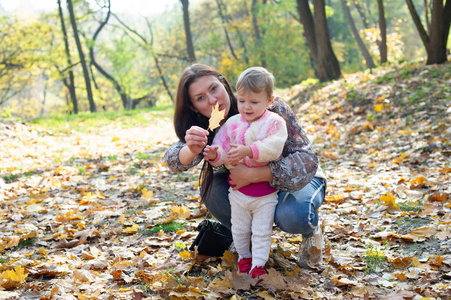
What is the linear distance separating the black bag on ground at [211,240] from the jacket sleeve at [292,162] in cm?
66

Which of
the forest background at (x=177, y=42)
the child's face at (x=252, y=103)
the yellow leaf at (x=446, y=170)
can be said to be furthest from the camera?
the forest background at (x=177, y=42)

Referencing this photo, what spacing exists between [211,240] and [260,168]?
76 centimetres

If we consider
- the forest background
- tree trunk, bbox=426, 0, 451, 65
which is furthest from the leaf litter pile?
the forest background

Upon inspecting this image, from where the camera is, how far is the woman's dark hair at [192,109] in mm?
2762

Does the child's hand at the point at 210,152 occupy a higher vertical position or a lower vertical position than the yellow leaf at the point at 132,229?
higher

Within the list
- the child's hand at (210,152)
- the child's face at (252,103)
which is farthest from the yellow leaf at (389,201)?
the child's hand at (210,152)

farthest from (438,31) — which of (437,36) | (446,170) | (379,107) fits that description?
(446,170)

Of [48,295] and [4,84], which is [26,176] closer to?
[48,295]

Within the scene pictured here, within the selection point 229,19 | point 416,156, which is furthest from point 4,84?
point 416,156

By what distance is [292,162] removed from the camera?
2.51 metres

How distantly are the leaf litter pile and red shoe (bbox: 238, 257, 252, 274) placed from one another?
0.39 feet

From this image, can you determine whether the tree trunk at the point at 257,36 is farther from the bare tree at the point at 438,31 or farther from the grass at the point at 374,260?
the grass at the point at 374,260

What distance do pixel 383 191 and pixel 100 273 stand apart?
298cm

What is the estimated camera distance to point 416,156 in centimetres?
516
